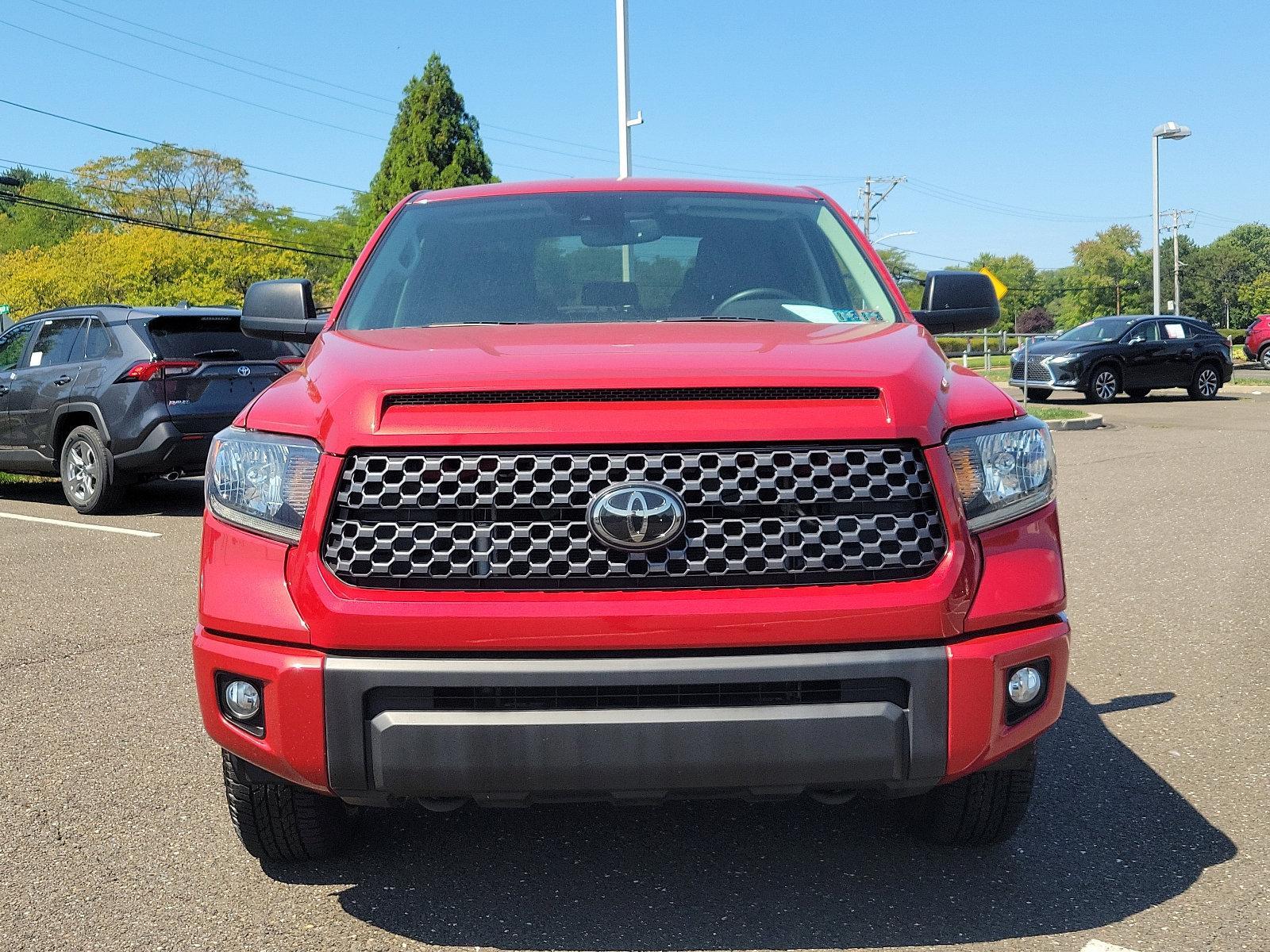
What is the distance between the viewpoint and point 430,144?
5884 cm

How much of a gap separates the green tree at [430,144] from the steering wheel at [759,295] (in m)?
55.7

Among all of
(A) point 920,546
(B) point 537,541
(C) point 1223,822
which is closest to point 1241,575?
(C) point 1223,822

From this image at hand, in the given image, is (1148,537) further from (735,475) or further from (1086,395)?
(1086,395)

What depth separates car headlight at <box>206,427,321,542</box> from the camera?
9.08 ft

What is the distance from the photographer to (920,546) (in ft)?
8.79

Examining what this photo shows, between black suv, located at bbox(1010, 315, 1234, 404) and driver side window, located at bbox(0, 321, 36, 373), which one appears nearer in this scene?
driver side window, located at bbox(0, 321, 36, 373)

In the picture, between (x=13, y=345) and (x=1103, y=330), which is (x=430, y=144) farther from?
(x=13, y=345)

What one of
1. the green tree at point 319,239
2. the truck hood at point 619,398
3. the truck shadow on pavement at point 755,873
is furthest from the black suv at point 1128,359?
the green tree at point 319,239

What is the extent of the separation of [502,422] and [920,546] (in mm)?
880

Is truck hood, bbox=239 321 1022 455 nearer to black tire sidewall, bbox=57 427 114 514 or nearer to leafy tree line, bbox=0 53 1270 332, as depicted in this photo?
→ black tire sidewall, bbox=57 427 114 514

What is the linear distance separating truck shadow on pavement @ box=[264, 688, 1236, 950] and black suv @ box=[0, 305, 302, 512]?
7.65 metres

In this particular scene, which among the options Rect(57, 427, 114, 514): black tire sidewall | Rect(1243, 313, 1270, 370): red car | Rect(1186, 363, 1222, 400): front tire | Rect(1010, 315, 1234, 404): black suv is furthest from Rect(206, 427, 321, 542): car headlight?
Rect(1243, 313, 1270, 370): red car

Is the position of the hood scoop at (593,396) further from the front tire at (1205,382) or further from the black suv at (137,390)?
the front tire at (1205,382)

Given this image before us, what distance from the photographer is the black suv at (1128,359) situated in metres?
23.3
